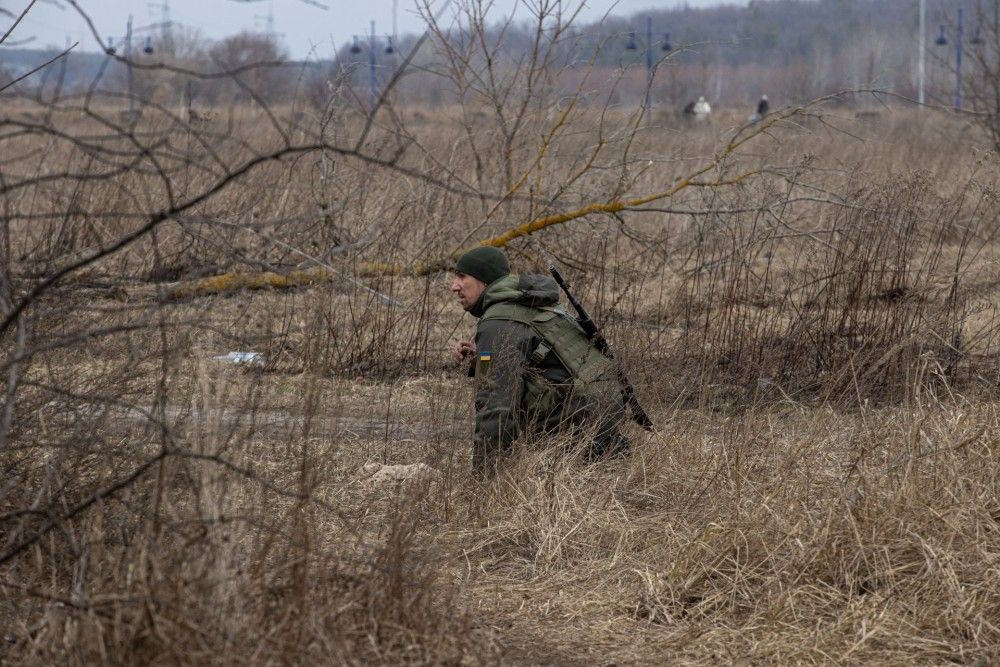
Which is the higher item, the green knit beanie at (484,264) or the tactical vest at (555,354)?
the green knit beanie at (484,264)

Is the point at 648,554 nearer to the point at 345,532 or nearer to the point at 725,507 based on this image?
the point at 725,507

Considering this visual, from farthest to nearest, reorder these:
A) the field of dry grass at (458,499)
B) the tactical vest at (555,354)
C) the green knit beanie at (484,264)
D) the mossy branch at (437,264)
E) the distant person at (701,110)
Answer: the distant person at (701,110)
the mossy branch at (437,264)
the green knit beanie at (484,264)
the tactical vest at (555,354)
the field of dry grass at (458,499)

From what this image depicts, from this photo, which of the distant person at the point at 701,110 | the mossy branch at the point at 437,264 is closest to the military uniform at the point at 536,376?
the mossy branch at the point at 437,264

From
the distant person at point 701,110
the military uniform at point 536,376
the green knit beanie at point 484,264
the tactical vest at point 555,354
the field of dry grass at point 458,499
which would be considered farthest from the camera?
the distant person at point 701,110

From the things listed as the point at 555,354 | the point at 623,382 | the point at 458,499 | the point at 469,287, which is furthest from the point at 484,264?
the point at 458,499

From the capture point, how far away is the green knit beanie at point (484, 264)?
17.3ft

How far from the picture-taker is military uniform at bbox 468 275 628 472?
4973mm

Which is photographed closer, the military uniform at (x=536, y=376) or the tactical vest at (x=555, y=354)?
the military uniform at (x=536, y=376)

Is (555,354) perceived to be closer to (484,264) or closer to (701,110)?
(484,264)

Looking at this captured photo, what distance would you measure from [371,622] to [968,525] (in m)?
2.05

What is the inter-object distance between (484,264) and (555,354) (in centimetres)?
49

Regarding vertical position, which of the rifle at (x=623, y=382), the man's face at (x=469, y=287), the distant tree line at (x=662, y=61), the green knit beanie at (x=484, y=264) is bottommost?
the rifle at (x=623, y=382)

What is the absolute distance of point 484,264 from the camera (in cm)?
530

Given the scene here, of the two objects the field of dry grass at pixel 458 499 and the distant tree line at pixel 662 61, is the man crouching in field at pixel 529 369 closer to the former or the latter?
the field of dry grass at pixel 458 499
